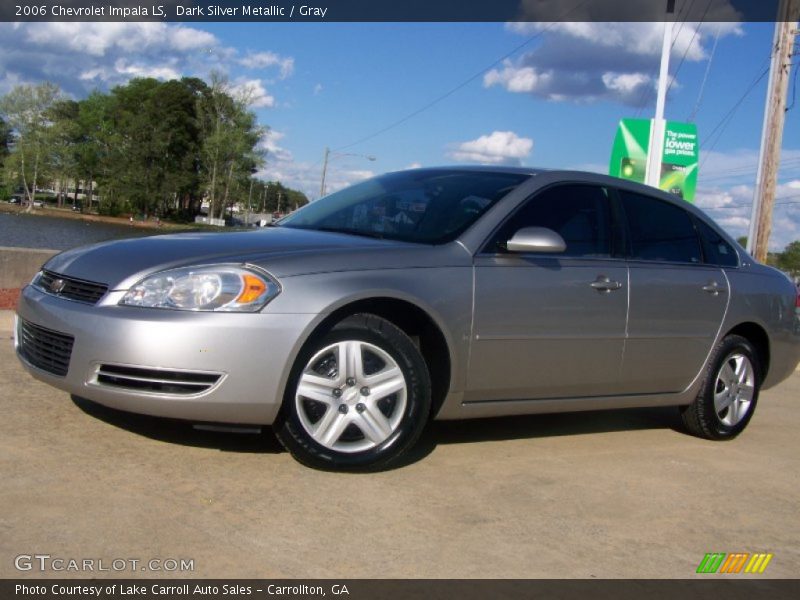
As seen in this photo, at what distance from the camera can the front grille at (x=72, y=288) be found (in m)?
3.93

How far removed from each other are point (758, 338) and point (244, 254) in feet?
12.4

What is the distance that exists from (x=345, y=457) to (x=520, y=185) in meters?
1.82

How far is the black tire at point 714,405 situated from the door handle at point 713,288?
0.33 m

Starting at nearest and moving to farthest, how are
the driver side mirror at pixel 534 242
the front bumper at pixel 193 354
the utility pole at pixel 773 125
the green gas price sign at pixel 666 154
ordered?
the front bumper at pixel 193 354 < the driver side mirror at pixel 534 242 < the utility pole at pixel 773 125 < the green gas price sign at pixel 666 154

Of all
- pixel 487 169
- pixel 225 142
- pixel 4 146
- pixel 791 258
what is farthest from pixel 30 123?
pixel 487 169

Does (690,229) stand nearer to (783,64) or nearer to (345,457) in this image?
(345,457)

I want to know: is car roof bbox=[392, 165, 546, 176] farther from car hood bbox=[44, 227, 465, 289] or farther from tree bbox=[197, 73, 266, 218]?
tree bbox=[197, 73, 266, 218]

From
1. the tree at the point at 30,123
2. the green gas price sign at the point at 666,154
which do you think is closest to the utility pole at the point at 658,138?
the green gas price sign at the point at 666,154

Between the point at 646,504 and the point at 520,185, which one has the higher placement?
the point at 520,185

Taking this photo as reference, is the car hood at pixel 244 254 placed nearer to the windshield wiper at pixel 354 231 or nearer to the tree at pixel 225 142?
the windshield wiper at pixel 354 231

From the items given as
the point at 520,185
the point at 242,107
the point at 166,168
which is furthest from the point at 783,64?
the point at 166,168

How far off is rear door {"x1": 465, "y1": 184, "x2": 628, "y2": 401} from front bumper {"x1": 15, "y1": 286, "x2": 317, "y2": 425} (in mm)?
1038

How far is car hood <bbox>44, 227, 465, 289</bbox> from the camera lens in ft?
12.8

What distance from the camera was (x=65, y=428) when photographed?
4.36 meters
